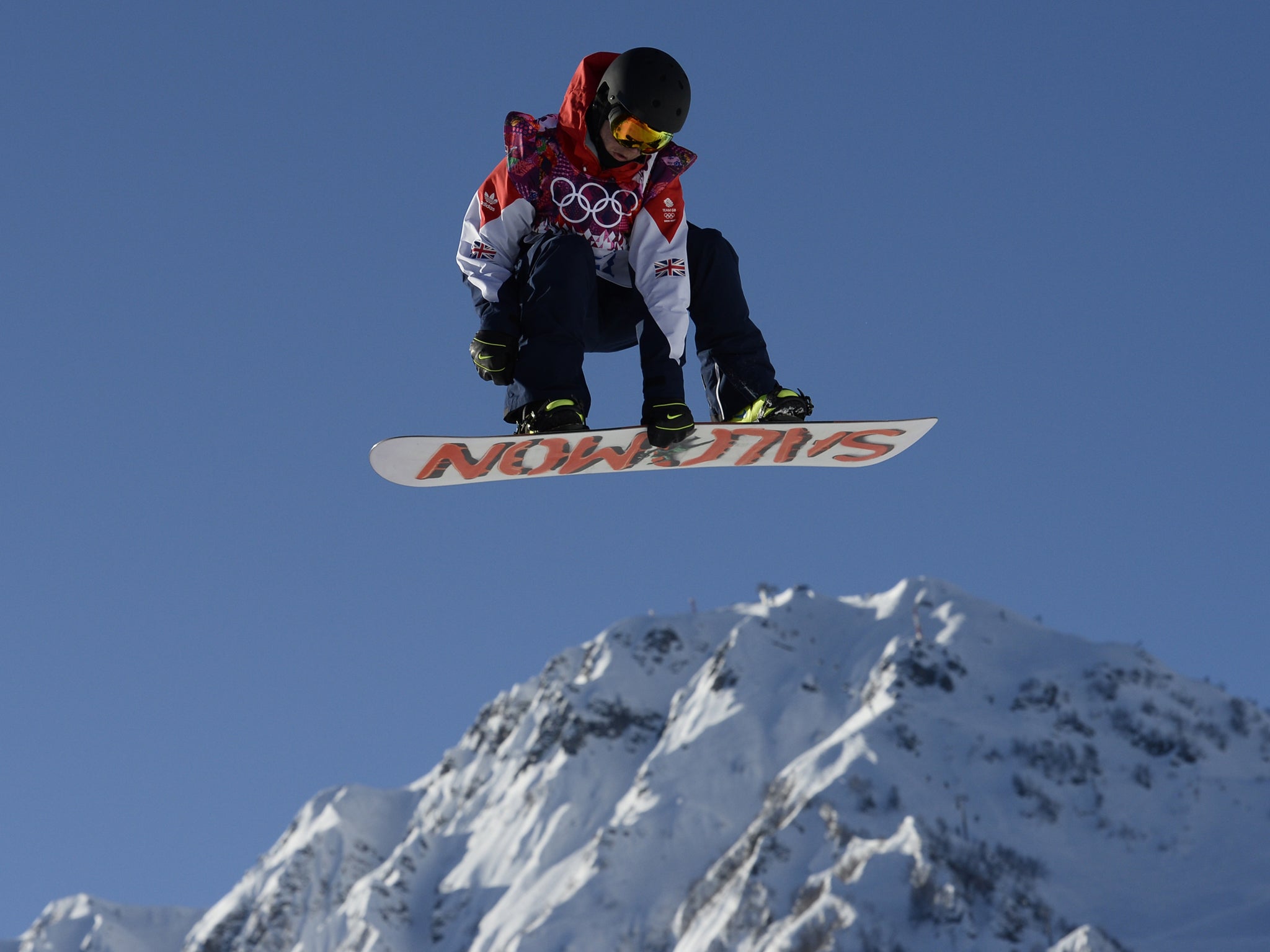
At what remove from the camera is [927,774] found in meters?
116

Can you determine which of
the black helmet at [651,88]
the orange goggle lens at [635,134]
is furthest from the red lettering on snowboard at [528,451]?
the black helmet at [651,88]

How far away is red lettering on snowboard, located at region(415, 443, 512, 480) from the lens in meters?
7.75

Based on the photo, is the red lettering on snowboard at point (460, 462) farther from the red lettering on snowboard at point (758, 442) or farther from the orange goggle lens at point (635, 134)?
the orange goggle lens at point (635, 134)

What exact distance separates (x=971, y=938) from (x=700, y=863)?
43347 millimetres

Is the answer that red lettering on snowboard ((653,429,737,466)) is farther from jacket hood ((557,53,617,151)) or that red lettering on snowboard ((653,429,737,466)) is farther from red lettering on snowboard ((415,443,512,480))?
jacket hood ((557,53,617,151))

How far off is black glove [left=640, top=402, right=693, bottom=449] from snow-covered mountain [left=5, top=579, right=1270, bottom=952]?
77203 millimetres

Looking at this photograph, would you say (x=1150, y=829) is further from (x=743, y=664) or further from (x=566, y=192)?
(x=566, y=192)

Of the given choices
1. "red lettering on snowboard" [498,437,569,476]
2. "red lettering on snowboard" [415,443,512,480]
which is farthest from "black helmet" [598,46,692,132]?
"red lettering on snowboard" [415,443,512,480]

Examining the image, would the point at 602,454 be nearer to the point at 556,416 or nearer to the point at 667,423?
the point at 667,423

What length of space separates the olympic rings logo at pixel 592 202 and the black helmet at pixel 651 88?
0.61 m

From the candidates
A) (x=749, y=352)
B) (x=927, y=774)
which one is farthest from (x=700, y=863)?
(x=749, y=352)

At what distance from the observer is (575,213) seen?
734cm

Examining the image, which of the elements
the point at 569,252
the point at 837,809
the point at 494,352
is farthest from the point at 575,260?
the point at 837,809

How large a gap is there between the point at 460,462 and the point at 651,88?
238 cm
